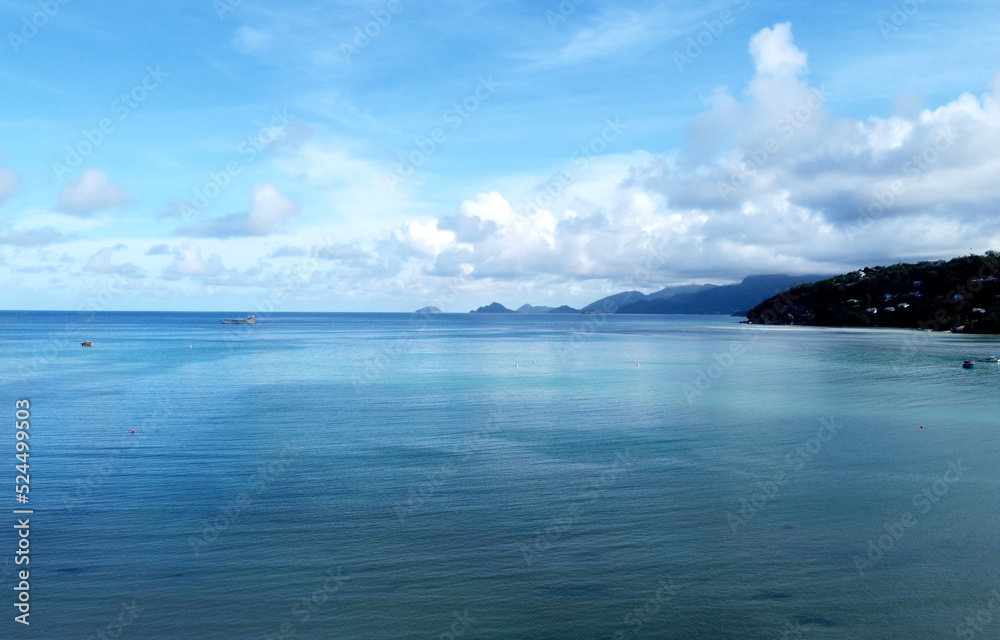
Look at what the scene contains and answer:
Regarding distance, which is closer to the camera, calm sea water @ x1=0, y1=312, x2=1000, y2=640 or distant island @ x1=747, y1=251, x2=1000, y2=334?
calm sea water @ x1=0, y1=312, x2=1000, y2=640

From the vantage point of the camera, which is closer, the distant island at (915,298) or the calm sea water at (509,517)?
the calm sea water at (509,517)

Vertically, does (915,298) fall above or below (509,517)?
above

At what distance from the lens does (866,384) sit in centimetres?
5125

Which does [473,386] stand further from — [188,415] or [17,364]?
[17,364]

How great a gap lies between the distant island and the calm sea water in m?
117

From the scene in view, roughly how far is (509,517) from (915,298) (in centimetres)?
17249

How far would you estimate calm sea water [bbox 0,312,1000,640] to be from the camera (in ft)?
47.8

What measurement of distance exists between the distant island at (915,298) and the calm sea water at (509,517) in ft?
385

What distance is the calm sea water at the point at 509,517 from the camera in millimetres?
14578

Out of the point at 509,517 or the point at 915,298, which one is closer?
the point at 509,517

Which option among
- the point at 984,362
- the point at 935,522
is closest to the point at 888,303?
the point at 984,362

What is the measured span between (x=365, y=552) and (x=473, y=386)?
1304 inches

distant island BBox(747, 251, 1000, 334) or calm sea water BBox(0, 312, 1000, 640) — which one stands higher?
distant island BBox(747, 251, 1000, 334)

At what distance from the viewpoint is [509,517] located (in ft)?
65.8
